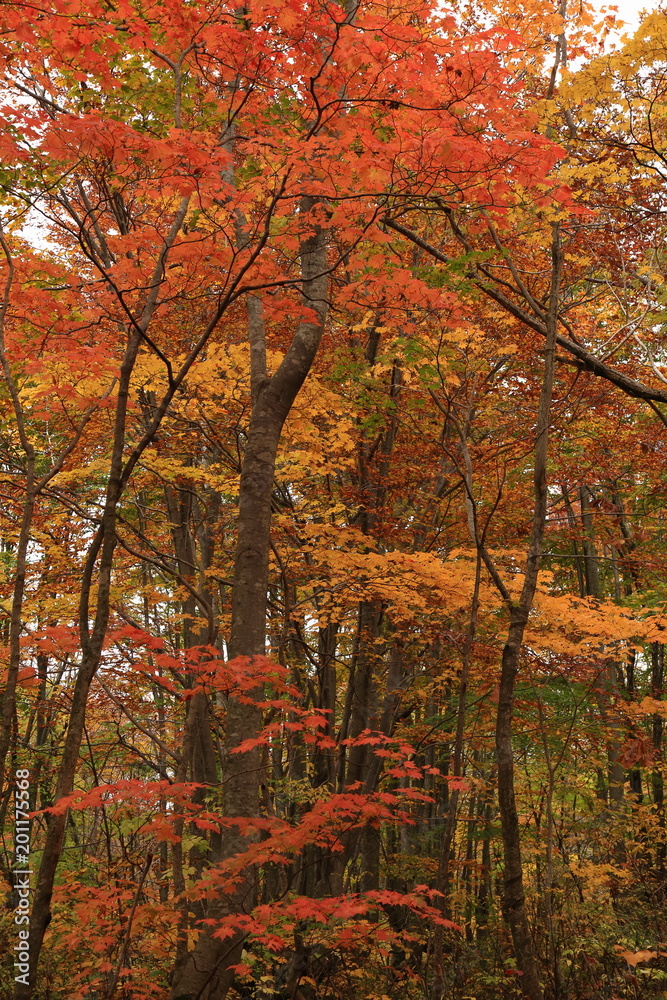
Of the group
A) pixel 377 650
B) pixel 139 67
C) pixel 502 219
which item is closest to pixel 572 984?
pixel 377 650

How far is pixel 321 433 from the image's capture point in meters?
9.27

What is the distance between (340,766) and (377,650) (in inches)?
67.7

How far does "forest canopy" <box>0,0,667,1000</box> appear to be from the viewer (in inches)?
189

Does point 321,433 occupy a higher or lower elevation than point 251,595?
higher

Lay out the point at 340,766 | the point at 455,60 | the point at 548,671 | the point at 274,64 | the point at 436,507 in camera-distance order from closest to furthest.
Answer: the point at 274,64, the point at 455,60, the point at 548,671, the point at 340,766, the point at 436,507

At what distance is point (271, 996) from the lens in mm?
7625

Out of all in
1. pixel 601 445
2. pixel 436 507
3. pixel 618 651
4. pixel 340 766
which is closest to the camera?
pixel 618 651

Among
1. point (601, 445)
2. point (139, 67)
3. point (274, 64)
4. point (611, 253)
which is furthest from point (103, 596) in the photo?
point (601, 445)

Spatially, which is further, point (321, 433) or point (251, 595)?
point (321, 433)

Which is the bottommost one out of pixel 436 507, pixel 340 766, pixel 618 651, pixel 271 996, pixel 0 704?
pixel 271 996

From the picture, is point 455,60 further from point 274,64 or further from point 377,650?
point 377,650

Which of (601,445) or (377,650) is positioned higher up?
(601,445)

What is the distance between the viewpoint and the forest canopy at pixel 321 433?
15.8 ft

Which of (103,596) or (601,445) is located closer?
(103,596)
